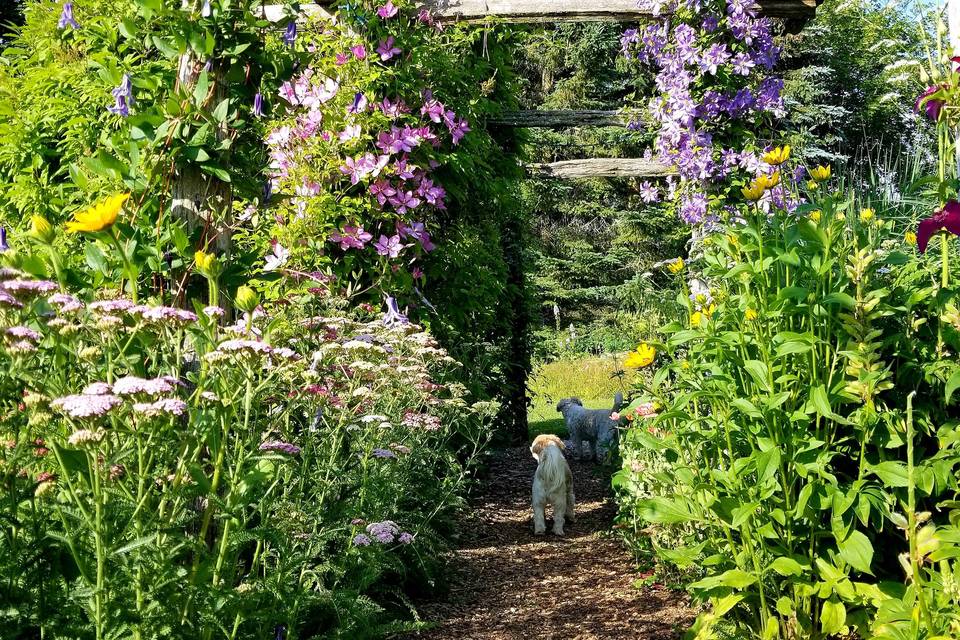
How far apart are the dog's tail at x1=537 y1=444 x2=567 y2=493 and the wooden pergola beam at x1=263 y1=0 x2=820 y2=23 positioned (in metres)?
2.95

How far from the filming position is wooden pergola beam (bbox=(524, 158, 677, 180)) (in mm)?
7074

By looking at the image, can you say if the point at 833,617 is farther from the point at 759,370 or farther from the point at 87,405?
the point at 87,405

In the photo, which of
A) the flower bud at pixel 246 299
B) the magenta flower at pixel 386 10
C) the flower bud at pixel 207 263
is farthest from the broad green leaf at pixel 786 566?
the magenta flower at pixel 386 10

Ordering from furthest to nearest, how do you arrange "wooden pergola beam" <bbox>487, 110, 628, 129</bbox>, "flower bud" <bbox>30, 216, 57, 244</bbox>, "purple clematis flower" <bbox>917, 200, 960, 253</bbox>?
"wooden pergola beam" <bbox>487, 110, 628, 129</bbox>
"purple clematis flower" <bbox>917, 200, 960, 253</bbox>
"flower bud" <bbox>30, 216, 57, 244</bbox>

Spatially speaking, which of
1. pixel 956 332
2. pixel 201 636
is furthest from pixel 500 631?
pixel 956 332

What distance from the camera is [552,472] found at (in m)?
4.71

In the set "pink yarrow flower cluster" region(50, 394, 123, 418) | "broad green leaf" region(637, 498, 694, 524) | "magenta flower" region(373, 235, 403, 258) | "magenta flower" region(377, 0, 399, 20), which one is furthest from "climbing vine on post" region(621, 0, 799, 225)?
"pink yarrow flower cluster" region(50, 394, 123, 418)

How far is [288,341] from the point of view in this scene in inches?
117

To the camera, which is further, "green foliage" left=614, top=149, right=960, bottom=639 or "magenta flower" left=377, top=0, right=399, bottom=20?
"magenta flower" left=377, top=0, right=399, bottom=20

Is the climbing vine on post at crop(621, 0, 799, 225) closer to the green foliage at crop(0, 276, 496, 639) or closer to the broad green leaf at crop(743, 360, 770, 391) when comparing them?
the broad green leaf at crop(743, 360, 770, 391)

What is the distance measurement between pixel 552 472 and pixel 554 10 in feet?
10.1

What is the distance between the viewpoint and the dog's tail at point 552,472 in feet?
15.4

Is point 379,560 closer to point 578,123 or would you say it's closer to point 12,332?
point 12,332

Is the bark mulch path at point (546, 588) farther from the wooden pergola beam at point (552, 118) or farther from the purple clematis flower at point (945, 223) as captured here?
the wooden pergola beam at point (552, 118)
